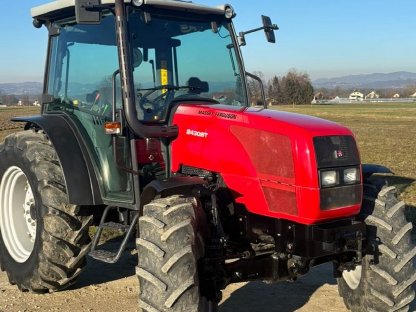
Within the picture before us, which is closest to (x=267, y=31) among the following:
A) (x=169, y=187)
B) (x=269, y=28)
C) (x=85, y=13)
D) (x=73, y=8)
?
(x=269, y=28)

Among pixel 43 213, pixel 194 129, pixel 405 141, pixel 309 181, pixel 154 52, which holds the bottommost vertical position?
pixel 405 141

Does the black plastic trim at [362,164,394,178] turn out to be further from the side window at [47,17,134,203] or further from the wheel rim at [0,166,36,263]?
the wheel rim at [0,166,36,263]

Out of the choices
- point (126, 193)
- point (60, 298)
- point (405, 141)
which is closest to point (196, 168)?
point (126, 193)

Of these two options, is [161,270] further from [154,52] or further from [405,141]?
[405,141]

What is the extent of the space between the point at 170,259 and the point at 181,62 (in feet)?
6.97

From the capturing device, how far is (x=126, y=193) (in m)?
4.78

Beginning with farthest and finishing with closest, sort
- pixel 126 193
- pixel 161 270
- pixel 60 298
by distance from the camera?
pixel 60 298
pixel 126 193
pixel 161 270

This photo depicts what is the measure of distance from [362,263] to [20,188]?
11.5 ft

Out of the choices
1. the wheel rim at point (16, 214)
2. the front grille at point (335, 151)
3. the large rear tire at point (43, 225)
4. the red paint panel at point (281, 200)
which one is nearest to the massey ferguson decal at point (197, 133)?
the red paint panel at point (281, 200)

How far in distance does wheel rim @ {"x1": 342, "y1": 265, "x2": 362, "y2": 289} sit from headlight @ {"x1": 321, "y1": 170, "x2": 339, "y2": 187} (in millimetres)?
1153

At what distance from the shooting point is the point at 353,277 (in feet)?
15.5

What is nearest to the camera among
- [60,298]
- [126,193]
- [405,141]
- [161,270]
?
[161,270]

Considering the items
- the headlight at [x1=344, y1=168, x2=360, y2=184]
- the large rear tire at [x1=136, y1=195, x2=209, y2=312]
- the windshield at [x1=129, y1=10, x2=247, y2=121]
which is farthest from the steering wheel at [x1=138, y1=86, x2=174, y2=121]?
the headlight at [x1=344, y1=168, x2=360, y2=184]

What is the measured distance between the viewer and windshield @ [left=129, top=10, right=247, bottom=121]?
461cm
